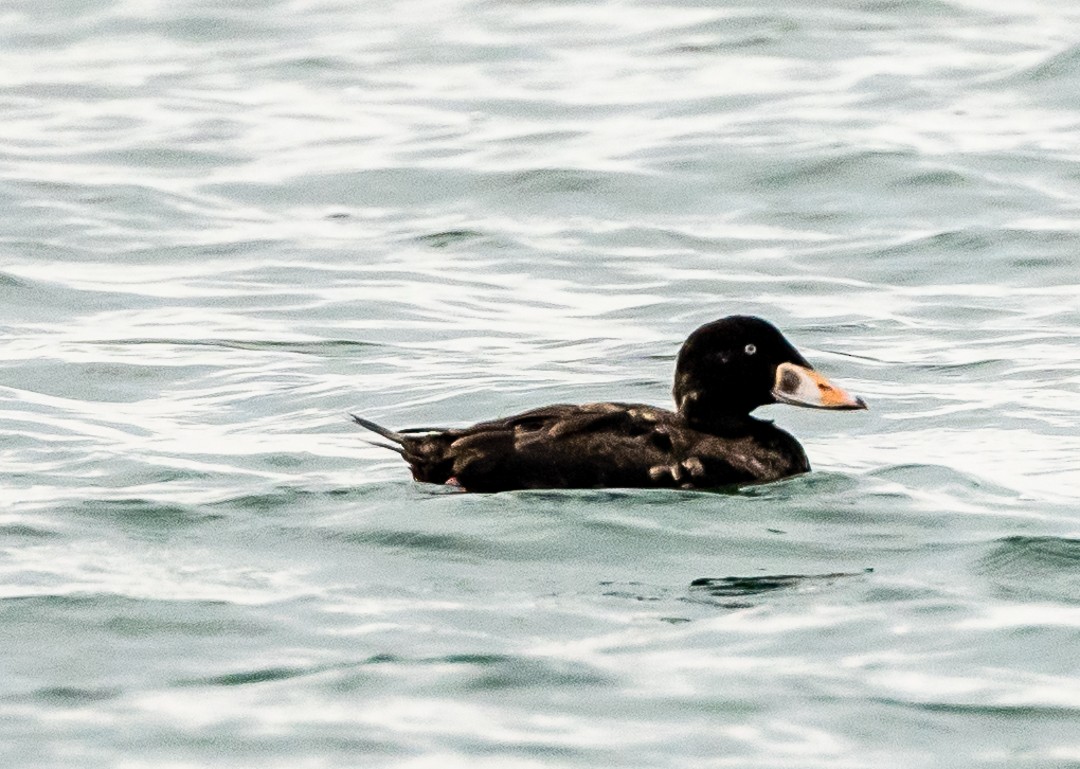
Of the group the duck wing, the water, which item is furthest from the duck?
the water

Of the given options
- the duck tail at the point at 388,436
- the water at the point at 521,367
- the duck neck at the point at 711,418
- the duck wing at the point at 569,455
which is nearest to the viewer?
the water at the point at 521,367

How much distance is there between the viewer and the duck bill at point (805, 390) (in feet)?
28.1

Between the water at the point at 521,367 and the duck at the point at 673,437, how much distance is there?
0.40ft

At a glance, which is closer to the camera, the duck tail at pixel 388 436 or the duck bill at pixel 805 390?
the duck tail at pixel 388 436

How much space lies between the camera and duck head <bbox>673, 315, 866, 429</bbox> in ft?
28.0

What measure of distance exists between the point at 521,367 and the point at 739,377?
2.33m

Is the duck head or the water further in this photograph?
the duck head

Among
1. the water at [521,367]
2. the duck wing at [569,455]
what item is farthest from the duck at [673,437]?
the water at [521,367]

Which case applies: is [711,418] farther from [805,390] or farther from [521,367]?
[521,367]

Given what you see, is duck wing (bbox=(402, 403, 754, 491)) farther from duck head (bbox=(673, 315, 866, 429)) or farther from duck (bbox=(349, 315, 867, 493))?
duck head (bbox=(673, 315, 866, 429))

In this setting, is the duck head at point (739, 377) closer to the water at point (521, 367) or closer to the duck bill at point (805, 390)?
the duck bill at point (805, 390)

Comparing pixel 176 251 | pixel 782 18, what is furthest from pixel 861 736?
pixel 782 18

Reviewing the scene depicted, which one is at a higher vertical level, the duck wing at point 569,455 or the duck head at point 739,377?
the duck head at point 739,377

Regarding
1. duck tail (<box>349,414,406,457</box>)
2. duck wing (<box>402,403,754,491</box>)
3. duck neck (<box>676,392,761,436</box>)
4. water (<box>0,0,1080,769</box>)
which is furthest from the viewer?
duck neck (<box>676,392,761,436</box>)
